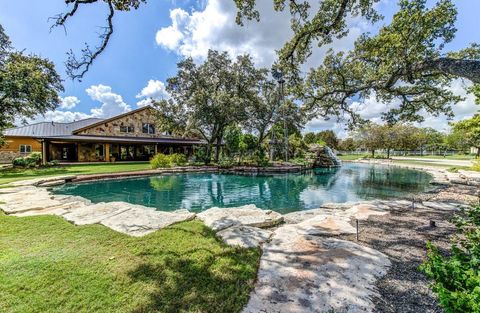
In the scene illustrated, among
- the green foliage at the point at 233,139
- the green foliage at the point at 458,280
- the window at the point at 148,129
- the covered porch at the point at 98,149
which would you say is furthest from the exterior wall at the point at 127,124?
the green foliage at the point at 458,280

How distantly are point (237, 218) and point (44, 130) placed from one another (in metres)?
27.3

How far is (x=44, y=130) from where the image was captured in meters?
23.0

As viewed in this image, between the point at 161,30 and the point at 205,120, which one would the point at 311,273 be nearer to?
the point at 161,30

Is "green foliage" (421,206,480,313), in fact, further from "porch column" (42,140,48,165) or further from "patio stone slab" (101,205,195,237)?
"porch column" (42,140,48,165)

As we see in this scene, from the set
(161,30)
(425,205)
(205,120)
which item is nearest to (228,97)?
(205,120)

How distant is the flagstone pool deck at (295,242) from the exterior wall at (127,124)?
17.4m

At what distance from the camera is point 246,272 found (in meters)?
2.73

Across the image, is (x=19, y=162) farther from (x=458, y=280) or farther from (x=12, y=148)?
(x=458, y=280)

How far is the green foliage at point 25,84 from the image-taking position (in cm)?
1354

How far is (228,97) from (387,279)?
18.0 meters

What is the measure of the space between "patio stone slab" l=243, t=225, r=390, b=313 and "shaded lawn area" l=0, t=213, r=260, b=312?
0.21 meters

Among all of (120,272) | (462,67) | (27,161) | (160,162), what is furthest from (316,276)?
(27,161)

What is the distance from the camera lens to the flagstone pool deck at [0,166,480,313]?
2.30m

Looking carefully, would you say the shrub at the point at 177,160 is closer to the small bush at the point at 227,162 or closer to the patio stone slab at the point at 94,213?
the small bush at the point at 227,162
